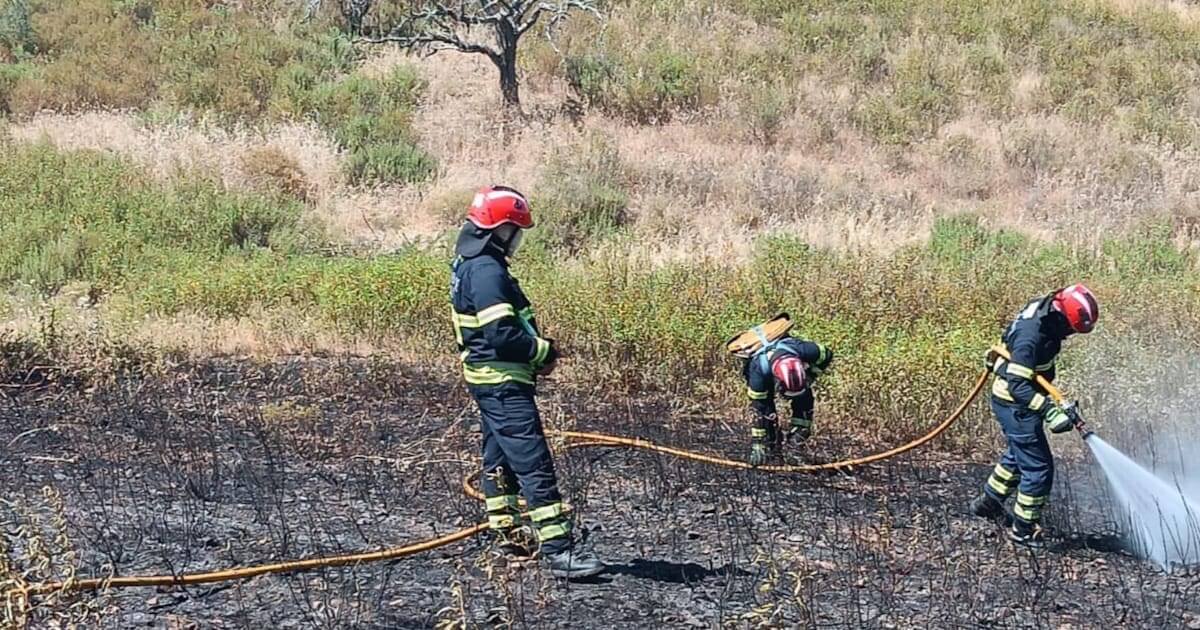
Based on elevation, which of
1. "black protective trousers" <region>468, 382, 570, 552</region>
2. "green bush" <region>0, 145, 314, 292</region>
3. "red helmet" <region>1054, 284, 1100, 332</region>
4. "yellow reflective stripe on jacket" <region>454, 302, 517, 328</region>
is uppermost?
"yellow reflective stripe on jacket" <region>454, 302, 517, 328</region>

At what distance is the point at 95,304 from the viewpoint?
36.9 feet

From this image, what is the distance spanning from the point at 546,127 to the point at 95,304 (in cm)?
834

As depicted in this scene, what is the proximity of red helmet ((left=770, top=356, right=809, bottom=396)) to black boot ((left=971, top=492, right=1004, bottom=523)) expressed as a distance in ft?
3.68

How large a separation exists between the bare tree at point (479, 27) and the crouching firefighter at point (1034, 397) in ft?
43.6

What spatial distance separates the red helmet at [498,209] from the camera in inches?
193

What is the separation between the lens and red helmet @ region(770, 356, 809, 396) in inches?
263

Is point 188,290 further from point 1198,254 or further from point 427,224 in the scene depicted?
point 1198,254

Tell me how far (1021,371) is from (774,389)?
5.38 feet

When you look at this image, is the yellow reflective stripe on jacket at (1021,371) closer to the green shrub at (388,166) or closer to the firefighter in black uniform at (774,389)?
the firefighter in black uniform at (774,389)

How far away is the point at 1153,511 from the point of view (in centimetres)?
634

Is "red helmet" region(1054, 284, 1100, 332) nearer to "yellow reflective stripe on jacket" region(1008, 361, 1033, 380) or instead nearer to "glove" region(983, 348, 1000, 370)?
"yellow reflective stripe on jacket" region(1008, 361, 1033, 380)

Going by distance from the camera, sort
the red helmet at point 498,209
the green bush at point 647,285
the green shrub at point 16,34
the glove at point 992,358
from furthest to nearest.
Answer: the green shrub at point 16,34 < the green bush at point 647,285 < the glove at point 992,358 < the red helmet at point 498,209

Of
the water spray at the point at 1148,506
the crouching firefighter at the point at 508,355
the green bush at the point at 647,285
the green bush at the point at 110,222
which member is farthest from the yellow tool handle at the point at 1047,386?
the green bush at the point at 110,222

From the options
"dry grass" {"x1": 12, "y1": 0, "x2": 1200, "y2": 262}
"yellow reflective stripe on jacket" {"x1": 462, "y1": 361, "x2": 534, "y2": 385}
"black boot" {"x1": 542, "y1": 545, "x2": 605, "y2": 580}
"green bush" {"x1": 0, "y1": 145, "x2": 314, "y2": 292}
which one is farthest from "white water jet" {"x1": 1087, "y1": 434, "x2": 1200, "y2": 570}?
"green bush" {"x1": 0, "y1": 145, "x2": 314, "y2": 292}
